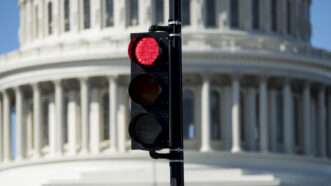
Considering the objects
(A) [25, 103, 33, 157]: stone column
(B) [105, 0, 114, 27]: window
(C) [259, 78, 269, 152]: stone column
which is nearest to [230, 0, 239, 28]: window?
(C) [259, 78, 269, 152]: stone column

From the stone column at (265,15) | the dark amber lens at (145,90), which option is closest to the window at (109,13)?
the stone column at (265,15)

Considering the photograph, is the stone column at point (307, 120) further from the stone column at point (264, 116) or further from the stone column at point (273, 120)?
the stone column at point (264, 116)

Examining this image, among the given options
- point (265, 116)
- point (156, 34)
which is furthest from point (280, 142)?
point (156, 34)

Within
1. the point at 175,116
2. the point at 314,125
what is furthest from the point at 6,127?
the point at 175,116

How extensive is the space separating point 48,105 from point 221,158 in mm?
13158

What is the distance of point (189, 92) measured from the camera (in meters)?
105

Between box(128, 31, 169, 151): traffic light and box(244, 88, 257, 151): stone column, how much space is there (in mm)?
85519

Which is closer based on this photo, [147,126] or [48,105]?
[147,126]

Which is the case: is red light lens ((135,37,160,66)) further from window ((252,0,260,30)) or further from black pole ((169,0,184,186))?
window ((252,0,260,30))

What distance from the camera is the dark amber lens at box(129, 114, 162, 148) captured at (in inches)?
766

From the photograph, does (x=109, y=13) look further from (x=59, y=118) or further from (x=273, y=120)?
(x=273, y=120)

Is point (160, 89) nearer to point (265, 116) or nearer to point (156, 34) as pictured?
point (156, 34)

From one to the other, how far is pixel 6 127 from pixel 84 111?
8137 millimetres

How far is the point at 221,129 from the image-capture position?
105812 millimetres
